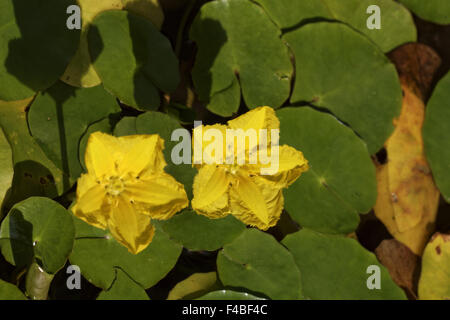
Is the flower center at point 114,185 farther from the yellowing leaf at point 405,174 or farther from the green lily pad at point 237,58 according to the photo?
the yellowing leaf at point 405,174

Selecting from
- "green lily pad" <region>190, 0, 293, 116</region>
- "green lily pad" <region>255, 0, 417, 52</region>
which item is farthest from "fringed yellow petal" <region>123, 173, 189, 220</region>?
"green lily pad" <region>255, 0, 417, 52</region>

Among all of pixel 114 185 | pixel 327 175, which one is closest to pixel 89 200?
pixel 114 185

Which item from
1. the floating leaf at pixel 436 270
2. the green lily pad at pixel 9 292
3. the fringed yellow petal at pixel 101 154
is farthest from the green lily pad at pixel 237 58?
the green lily pad at pixel 9 292

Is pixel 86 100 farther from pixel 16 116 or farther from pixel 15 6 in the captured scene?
pixel 15 6

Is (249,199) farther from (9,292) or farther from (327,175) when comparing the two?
(9,292)
